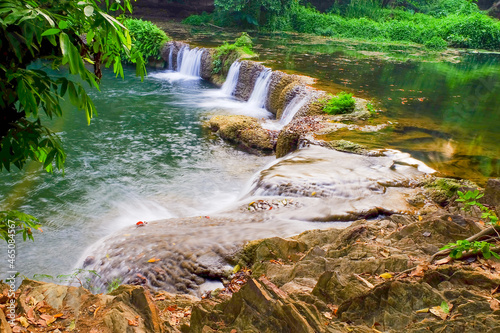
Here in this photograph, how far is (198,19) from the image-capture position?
28.0m

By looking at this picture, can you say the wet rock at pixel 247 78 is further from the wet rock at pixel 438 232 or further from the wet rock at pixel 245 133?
the wet rock at pixel 438 232

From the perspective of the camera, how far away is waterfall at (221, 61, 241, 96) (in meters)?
15.4

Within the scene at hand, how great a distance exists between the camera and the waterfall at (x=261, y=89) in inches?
529

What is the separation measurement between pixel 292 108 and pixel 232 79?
498cm

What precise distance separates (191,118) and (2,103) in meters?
10.6

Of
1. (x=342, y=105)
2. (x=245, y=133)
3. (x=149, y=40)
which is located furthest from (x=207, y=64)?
(x=342, y=105)

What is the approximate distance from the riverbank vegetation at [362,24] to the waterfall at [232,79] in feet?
36.9

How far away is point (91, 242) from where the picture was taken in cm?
607

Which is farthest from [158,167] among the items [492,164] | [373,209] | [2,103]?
[2,103]

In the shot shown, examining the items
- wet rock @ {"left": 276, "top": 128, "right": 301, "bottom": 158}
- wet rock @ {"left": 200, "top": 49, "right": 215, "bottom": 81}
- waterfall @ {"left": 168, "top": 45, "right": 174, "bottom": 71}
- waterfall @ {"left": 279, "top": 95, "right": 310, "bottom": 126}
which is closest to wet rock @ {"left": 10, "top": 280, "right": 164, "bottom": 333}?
wet rock @ {"left": 276, "top": 128, "right": 301, "bottom": 158}

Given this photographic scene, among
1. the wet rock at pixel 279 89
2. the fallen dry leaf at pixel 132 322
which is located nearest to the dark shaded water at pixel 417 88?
the wet rock at pixel 279 89

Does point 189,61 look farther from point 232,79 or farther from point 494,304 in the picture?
point 494,304

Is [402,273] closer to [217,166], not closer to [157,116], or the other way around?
[217,166]

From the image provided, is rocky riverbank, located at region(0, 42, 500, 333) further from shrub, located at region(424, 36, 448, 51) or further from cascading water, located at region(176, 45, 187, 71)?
shrub, located at region(424, 36, 448, 51)
